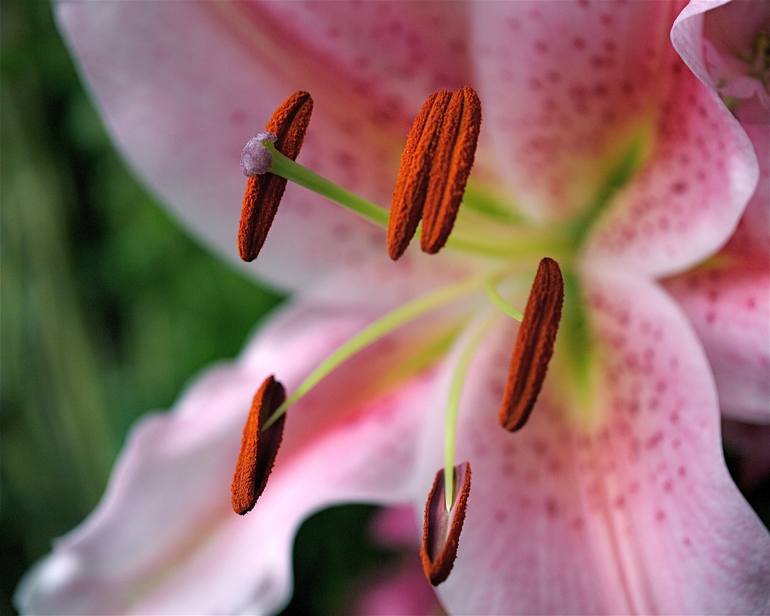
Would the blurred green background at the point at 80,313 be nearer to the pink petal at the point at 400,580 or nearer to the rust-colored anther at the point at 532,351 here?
the pink petal at the point at 400,580

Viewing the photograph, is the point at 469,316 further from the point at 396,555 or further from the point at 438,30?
the point at 396,555

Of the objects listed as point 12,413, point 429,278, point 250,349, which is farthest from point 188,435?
point 12,413

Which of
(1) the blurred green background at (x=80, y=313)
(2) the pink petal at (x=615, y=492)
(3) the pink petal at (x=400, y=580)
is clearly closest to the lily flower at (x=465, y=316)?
(2) the pink petal at (x=615, y=492)

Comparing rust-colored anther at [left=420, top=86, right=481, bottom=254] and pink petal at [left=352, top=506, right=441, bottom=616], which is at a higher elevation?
rust-colored anther at [left=420, top=86, right=481, bottom=254]

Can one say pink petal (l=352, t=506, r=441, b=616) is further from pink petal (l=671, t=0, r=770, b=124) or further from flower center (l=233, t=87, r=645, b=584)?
pink petal (l=671, t=0, r=770, b=124)

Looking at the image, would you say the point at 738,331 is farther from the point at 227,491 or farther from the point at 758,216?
the point at 227,491

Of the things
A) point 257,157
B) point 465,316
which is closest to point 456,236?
point 465,316

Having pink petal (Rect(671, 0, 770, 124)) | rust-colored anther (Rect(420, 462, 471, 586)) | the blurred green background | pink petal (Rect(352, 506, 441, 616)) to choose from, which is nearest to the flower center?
rust-colored anther (Rect(420, 462, 471, 586))
